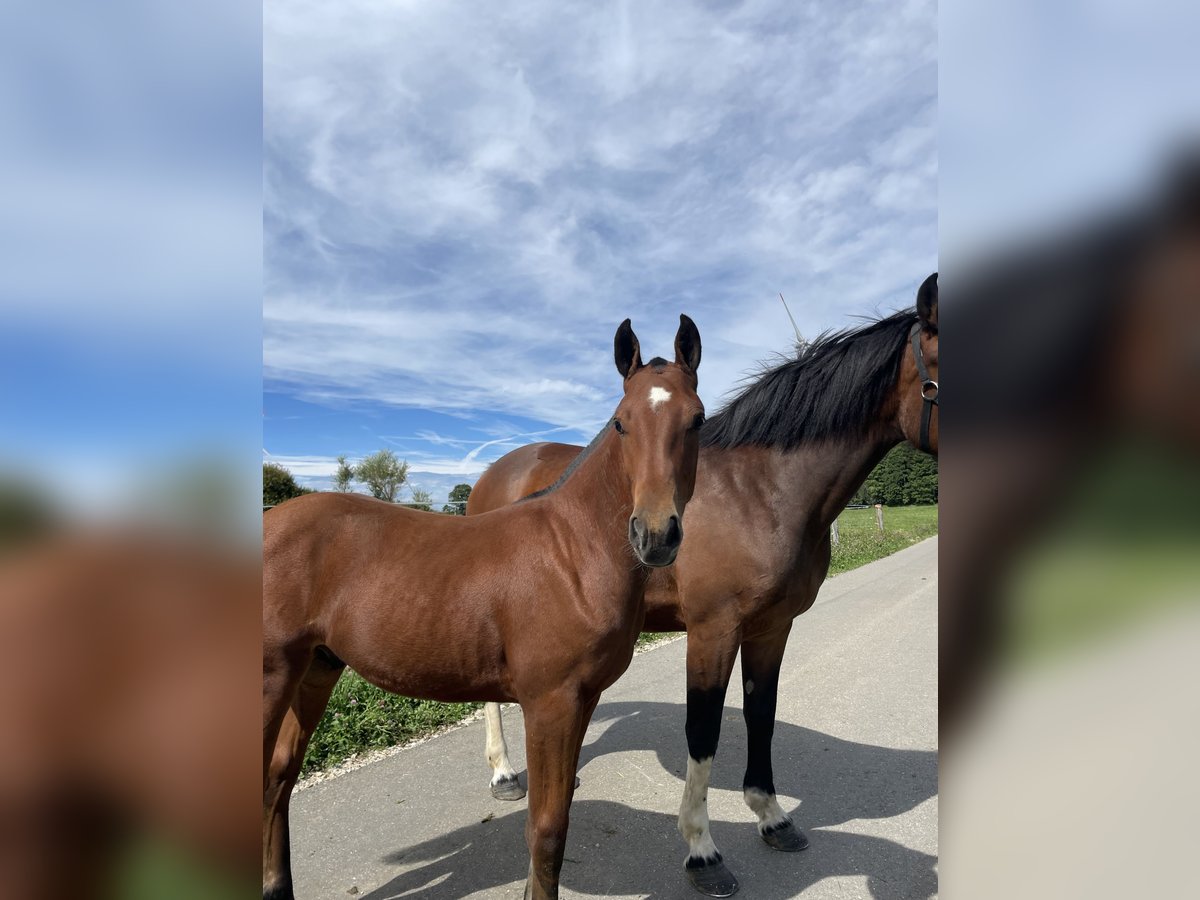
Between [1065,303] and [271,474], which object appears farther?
[271,474]

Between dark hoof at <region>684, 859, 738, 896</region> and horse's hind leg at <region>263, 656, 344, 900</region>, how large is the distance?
1.61 m

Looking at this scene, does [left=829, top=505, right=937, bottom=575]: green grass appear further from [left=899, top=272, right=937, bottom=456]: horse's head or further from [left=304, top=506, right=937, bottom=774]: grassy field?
[left=899, top=272, right=937, bottom=456]: horse's head

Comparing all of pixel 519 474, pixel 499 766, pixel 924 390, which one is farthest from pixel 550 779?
pixel 519 474

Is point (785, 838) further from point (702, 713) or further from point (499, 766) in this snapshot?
point (499, 766)

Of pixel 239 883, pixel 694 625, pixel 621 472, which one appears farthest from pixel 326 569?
pixel 239 883

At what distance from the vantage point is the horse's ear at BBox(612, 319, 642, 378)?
239 centimetres

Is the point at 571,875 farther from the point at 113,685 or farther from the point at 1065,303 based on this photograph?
the point at 1065,303

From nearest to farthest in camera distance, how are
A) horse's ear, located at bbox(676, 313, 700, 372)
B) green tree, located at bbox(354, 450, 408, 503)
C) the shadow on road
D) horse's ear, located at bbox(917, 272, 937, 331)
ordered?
horse's ear, located at bbox(917, 272, 937, 331)
horse's ear, located at bbox(676, 313, 700, 372)
the shadow on road
green tree, located at bbox(354, 450, 408, 503)

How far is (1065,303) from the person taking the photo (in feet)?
1.26

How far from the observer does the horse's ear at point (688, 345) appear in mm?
2375

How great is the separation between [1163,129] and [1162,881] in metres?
0.42

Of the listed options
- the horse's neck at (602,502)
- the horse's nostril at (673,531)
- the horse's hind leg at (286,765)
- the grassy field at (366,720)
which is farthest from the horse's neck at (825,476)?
the horse's hind leg at (286,765)

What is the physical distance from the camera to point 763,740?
3.26 metres

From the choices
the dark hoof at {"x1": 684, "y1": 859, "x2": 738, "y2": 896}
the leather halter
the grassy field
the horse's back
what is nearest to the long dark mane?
the leather halter
